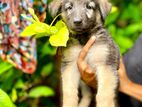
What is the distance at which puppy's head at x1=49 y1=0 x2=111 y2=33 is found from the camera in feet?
9.46

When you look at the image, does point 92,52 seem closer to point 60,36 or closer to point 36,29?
point 60,36

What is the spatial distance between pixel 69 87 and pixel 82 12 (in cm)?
44

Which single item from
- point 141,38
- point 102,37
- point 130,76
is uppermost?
point 102,37

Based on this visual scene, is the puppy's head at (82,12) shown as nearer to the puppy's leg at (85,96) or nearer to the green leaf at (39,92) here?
the puppy's leg at (85,96)

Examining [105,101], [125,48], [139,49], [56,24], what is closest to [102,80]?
[105,101]

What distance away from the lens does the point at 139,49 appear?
3.92 metres

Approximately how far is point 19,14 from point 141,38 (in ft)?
3.26

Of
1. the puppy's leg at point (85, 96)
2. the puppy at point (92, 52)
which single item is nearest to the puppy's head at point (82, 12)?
the puppy at point (92, 52)

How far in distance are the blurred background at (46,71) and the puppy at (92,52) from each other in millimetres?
547

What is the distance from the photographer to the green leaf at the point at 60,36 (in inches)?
114

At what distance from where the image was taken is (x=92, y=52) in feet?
9.98

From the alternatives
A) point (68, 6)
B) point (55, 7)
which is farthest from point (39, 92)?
point (68, 6)

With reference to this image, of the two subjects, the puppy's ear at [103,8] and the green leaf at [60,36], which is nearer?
the green leaf at [60,36]

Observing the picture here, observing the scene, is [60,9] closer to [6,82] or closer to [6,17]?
[6,17]
